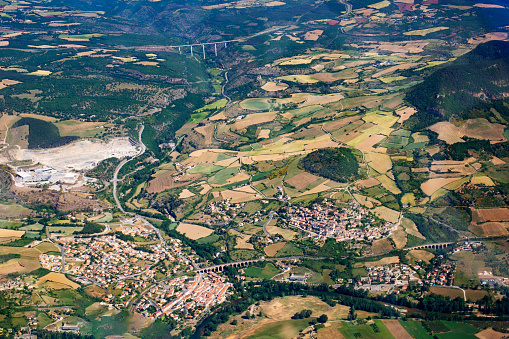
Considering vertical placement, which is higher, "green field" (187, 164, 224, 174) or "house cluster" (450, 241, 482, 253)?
"house cluster" (450, 241, 482, 253)

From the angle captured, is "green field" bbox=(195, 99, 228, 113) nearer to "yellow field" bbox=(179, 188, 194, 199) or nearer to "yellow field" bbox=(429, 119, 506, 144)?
"yellow field" bbox=(179, 188, 194, 199)

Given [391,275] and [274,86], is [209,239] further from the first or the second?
[274,86]

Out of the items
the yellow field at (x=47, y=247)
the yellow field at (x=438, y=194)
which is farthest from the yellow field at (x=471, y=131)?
the yellow field at (x=47, y=247)

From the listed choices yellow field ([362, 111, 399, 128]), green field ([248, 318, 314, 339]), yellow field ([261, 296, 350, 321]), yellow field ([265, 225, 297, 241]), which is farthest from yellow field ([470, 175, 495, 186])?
green field ([248, 318, 314, 339])

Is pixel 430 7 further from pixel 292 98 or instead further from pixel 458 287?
pixel 458 287

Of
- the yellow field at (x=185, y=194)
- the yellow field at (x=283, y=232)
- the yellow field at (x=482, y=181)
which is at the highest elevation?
→ the yellow field at (x=482, y=181)

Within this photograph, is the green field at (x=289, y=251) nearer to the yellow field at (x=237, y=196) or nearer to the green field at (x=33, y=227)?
the yellow field at (x=237, y=196)
